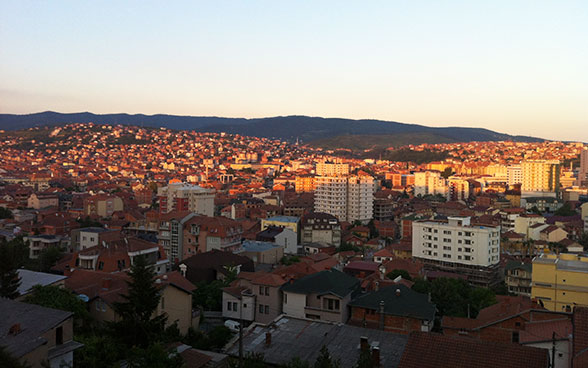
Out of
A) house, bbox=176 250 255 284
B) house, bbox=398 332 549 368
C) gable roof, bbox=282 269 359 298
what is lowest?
house, bbox=176 250 255 284

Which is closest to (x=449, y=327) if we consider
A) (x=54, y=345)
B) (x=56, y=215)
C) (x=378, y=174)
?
(x=54, y=345)

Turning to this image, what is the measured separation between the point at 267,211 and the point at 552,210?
36.0m

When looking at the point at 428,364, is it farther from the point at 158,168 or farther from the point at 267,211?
the point at 158,168

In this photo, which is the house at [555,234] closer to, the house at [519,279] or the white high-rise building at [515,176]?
the house at [519,279]

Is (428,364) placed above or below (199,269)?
above

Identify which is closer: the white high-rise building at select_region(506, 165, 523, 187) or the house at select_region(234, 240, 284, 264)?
the house at select_region(234, 240, 284, 264)

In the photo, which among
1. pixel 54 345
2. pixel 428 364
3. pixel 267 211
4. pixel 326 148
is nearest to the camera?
pixel 428 364

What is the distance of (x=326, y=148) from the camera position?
19875 centimetres

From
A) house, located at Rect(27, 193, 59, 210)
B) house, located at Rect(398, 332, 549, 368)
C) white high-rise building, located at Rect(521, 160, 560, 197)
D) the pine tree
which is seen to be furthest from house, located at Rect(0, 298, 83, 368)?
white high-rise building, located at Rect(521, 160, 560, 197)

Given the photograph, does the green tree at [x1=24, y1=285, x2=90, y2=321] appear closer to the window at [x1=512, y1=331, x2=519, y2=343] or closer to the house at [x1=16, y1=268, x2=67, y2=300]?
the house at [x1=16, y1=268, x2=67, y2=300]

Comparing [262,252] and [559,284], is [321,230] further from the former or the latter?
[559,284]

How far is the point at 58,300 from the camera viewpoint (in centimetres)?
1244

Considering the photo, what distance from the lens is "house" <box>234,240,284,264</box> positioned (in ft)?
95.2

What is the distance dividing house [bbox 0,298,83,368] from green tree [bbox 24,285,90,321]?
6.37 feet
